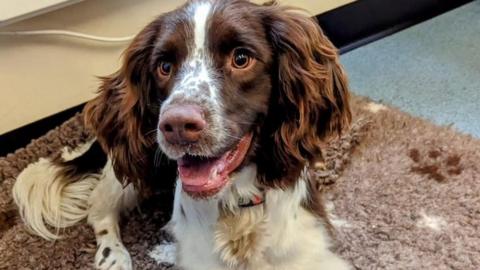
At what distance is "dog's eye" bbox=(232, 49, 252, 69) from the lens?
1.48 m

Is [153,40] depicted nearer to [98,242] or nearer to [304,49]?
[304,49]

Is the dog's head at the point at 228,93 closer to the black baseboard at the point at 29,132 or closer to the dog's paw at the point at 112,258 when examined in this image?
the dog's paw at the point at 112,258

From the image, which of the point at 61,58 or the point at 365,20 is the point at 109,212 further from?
the point at 365,20

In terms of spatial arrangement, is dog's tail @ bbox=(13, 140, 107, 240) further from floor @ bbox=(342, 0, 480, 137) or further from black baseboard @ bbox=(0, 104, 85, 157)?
floor @ bbox=(342, 0, 480, 137)

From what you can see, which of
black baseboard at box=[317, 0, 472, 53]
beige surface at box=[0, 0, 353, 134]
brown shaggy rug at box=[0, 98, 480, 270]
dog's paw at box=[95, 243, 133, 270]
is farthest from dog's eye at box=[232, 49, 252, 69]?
black baseboard at box=[317, 0, 472, 53]

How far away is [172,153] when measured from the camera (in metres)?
1.41

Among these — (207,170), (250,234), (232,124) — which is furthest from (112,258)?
(232,124)

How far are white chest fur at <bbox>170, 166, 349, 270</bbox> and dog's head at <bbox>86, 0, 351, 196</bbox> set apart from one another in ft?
0.25

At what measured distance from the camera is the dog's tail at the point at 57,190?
2141 mm

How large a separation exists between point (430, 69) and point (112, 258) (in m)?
1.56

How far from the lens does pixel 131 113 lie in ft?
5.39

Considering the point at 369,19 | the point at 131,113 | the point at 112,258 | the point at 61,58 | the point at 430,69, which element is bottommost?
the point at 430,69

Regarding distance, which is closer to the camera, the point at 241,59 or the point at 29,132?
the point at 241,59

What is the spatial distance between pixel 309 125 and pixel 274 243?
31cm
